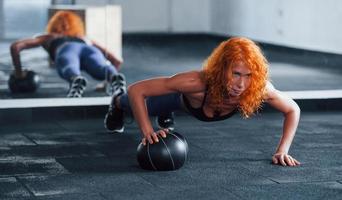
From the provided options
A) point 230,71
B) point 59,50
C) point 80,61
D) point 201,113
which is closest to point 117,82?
point 80,61

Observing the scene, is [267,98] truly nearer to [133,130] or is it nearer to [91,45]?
[133,130]

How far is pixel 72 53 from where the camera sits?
232 inches

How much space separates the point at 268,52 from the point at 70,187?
3100 millimetres

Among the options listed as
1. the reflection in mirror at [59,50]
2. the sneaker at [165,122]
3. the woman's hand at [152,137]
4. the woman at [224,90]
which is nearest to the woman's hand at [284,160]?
the woman at [224,90]

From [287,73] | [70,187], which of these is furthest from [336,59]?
[70,187]

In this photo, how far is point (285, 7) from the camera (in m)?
6.56

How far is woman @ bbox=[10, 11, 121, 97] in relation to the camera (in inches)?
223

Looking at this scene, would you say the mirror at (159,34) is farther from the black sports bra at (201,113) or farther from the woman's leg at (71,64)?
the black sports bra at (201,113)

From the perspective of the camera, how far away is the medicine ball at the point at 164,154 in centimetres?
403

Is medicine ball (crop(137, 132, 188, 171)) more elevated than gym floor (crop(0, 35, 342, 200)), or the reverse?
medicine ball (crop(137, 132, 188, 171))

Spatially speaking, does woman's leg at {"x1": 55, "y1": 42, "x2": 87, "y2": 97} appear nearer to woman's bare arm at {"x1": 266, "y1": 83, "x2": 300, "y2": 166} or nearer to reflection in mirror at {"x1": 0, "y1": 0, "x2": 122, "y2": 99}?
reflection in mirror at {"x1": 0, "y1": 0, "x2": 122, "y2": 99}

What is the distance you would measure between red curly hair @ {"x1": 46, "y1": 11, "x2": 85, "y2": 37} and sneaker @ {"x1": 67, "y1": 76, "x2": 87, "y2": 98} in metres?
0.30

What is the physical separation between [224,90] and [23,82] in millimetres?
2184

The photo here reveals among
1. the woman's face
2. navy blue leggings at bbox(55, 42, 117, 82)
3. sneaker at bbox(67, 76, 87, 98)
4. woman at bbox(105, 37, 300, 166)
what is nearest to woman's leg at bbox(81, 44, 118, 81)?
navy blue leggings at bbox(55, 42, 117, 82)
